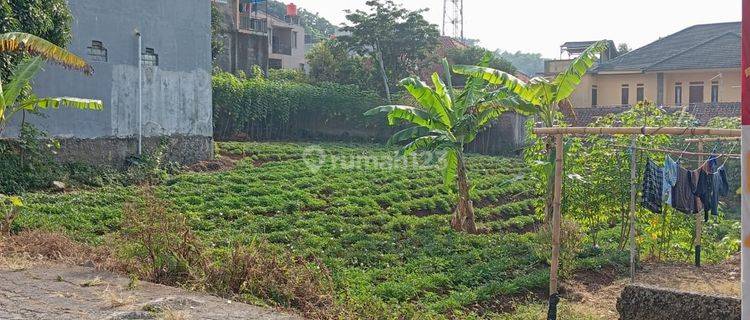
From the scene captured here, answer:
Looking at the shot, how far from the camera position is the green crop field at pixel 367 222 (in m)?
10.5

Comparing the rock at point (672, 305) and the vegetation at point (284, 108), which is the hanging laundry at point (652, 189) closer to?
the rock at point (672, 305)

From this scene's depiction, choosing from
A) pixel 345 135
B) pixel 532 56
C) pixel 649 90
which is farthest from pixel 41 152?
pixel 532 56

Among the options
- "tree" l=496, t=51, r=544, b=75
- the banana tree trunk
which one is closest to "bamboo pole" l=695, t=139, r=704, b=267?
the banana tree trunk

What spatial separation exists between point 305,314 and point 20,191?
1008 cm

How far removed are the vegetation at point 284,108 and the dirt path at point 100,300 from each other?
742 inches

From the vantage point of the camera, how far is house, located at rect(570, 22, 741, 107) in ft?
117

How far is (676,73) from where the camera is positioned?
36.8 m

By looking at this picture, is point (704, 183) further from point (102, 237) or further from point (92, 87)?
point (92, 87)

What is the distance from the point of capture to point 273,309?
26.0 ft

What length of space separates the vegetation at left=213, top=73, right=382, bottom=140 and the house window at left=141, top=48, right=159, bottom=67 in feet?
20.8

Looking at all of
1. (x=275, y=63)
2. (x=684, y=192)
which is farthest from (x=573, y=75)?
(x=275, y=63)

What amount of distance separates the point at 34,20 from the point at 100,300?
32.8ft

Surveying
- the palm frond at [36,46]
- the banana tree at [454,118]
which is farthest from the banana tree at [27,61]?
the banana tree at [454,118]

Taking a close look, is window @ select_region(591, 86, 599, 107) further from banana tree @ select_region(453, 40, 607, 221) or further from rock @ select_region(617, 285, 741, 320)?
rock @ select_region(617, 285, 741, 320)
